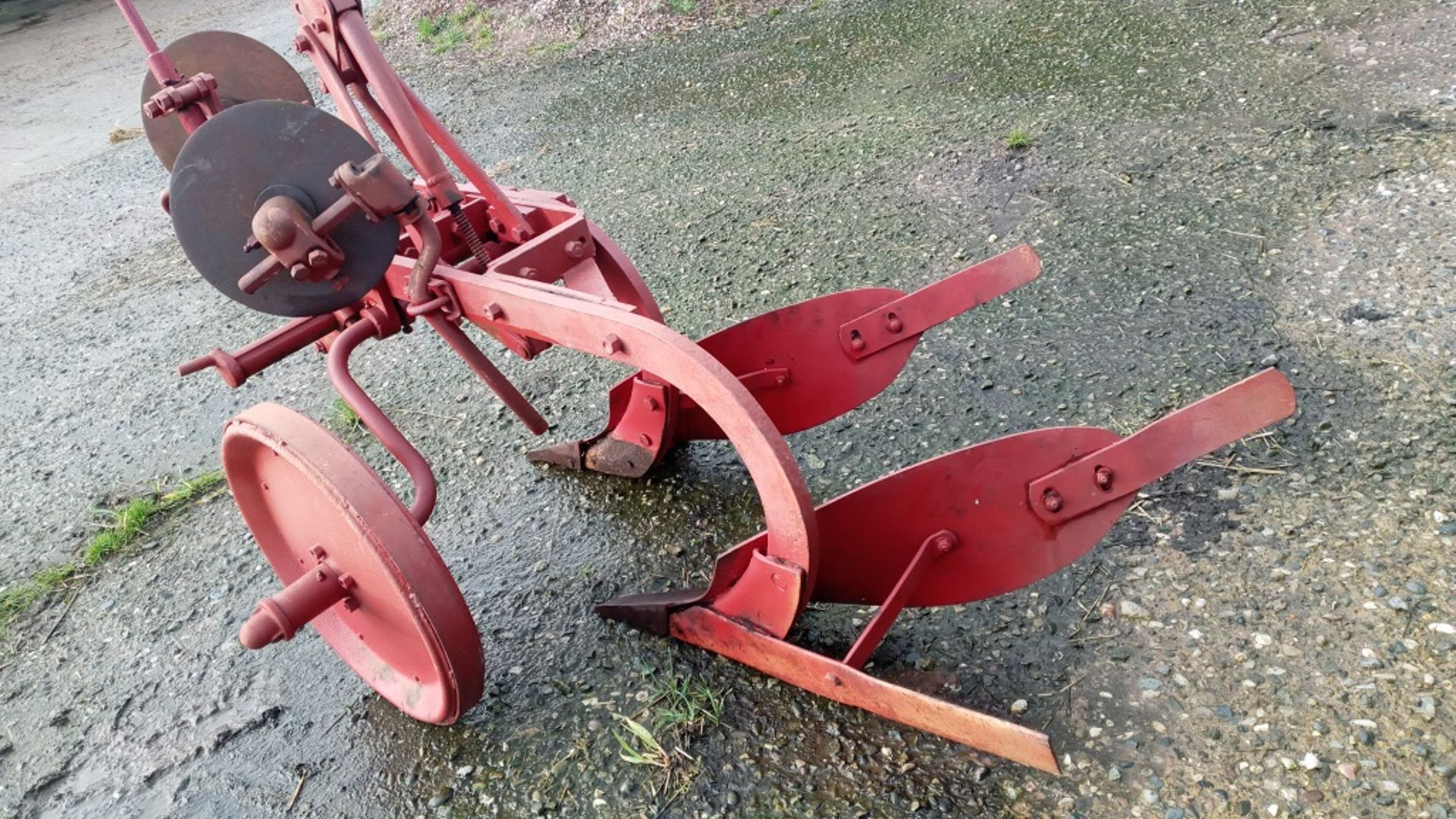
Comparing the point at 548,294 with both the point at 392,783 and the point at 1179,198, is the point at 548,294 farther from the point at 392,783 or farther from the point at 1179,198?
the point at 1179,198

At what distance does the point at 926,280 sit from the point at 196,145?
245cm

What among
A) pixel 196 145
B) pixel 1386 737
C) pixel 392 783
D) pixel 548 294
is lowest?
pixel 1386 737

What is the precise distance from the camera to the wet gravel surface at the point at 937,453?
2.05 metres

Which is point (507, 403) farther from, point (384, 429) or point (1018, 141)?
point (1018, 141)

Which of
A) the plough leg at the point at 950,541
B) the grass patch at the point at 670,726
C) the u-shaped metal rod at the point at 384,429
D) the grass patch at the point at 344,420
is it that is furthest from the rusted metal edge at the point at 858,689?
the grass patch at the point at 344,420

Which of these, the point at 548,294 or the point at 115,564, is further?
the point at 115,564

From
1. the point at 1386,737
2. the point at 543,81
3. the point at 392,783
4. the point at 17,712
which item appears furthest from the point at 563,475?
the point at 543,81

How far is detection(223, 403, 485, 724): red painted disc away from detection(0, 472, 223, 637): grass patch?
1139 mm

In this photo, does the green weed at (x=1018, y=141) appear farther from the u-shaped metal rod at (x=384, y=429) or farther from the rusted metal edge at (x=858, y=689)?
the u-shaped metal rod at (x=384, y=429)

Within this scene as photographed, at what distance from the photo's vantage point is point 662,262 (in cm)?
411

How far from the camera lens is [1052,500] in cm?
196

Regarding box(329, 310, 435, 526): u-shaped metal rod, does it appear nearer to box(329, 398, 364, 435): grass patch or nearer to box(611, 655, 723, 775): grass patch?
box(611, 655, 723, 775): grass patch

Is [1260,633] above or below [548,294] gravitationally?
below

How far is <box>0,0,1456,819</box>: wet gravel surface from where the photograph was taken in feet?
6.72
